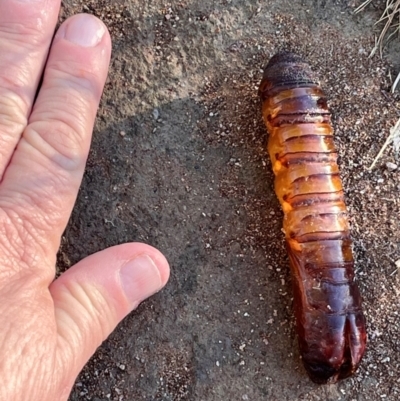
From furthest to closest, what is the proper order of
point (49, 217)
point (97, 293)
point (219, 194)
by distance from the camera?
point (219, 194) < point (49, 217) < point (97, 293)


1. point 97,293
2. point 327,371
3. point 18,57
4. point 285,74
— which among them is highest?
point 18,57

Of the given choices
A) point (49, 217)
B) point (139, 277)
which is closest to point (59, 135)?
point (49, 217)

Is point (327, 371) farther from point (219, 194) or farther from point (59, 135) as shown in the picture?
point (59, 135)

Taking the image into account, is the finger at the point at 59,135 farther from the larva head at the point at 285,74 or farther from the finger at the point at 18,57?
the larva head at the point at 285,74

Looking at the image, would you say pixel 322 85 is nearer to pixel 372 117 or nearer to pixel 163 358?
pixel 372 117

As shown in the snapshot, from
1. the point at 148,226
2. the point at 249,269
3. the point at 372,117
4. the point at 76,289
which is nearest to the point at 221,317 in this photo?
the point at 249,269

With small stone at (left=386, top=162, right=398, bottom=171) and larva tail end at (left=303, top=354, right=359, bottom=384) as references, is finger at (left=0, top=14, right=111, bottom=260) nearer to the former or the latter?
larva tail end at (left=303, top=354, right=359, bottom=384)

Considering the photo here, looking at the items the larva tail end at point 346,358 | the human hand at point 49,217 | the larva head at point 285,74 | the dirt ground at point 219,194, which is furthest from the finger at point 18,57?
the larva tail end at point 346,358
